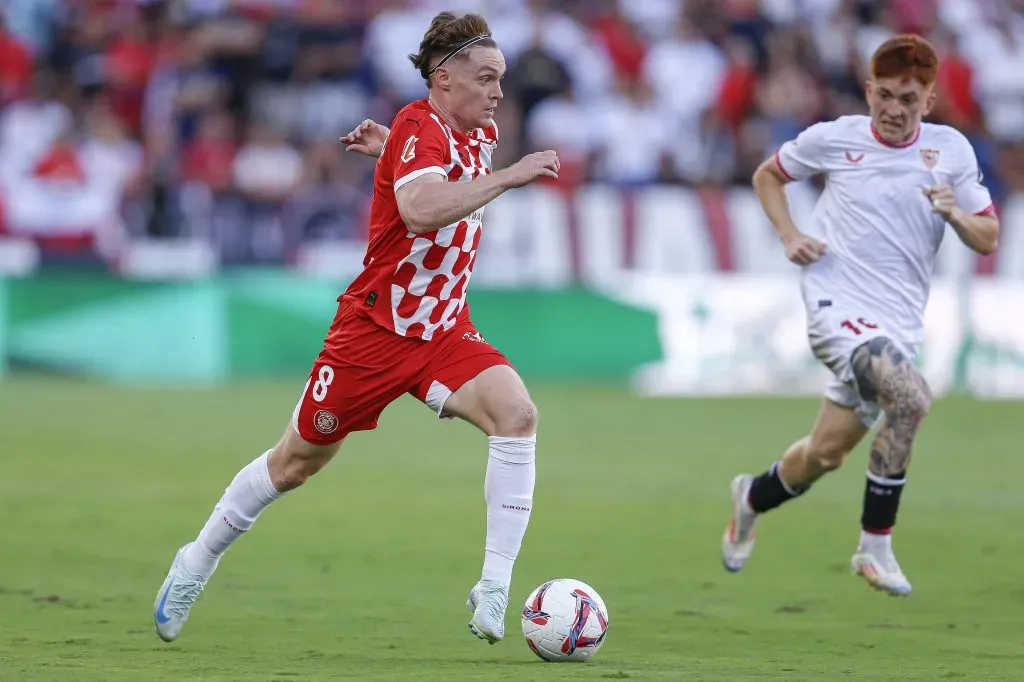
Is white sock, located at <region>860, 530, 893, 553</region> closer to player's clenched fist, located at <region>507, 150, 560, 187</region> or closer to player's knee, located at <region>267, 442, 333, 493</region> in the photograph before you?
player's knee, located at <region>267, 442, 333, 493</region>

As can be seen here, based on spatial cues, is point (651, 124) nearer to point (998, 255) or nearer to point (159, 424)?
point (998, 255)

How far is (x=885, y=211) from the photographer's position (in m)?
8.37

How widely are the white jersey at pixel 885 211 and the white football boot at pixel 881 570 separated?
109 cm

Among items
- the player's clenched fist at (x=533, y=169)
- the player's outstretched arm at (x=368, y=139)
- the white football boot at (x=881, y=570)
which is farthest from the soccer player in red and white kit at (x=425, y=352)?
the white football boot at (x=881, y=570)

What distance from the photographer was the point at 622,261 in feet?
60.8

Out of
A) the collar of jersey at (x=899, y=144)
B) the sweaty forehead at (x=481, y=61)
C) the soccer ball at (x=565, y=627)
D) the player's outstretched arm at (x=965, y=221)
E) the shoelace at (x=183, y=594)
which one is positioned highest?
the sweaty forehead at (x=481, y=61)

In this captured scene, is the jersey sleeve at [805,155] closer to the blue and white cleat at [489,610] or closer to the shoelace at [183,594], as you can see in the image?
the blue and white cleat at [489,610]

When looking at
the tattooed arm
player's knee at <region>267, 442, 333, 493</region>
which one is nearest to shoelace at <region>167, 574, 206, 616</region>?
player's knee at <region>267, 442, 333, 493</region>

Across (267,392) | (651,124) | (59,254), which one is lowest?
(267,392)

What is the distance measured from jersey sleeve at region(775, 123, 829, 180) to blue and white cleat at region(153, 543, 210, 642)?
365 cm

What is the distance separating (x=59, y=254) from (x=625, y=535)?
32.4ft

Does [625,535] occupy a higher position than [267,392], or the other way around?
[625,535]

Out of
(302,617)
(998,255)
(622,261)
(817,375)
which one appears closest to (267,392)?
(622,261)

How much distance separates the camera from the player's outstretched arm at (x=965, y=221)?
25.8 ft
